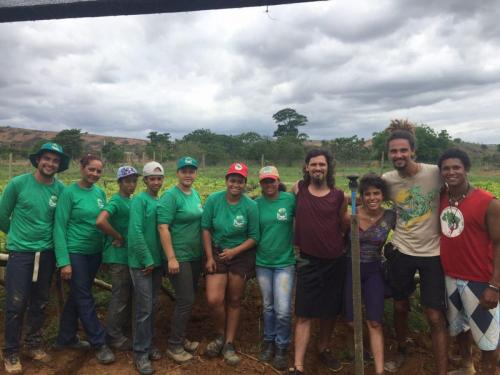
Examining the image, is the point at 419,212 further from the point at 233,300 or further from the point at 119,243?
the point at 119,243

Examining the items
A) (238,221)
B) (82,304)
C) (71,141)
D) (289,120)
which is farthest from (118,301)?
(289,120)

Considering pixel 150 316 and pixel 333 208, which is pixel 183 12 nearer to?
pixel 333 208

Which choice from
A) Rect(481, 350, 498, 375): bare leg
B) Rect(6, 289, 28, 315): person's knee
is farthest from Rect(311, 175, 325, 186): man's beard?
Rect(6, 289, 28, 315): person's knee

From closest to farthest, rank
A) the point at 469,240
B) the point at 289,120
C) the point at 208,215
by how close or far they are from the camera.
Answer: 1. the point at 469,240
2. the point at 208,215
3. the point at 289,120

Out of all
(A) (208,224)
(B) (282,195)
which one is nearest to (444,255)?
(B) (282,195)

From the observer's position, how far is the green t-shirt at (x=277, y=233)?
3.32 m

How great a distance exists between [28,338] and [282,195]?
8.27 feet

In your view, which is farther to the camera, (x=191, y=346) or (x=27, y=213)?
(x=191, y=346)

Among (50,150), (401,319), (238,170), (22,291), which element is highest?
(50,150)

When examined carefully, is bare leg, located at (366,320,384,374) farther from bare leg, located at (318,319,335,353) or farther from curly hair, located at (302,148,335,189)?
curly hair, located at (302,148,335,189)

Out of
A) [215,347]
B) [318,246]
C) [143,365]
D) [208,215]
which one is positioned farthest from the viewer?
[215,347]

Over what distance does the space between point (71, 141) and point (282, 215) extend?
30326 mm

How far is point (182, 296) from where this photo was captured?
3299mm

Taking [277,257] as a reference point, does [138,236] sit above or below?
above
